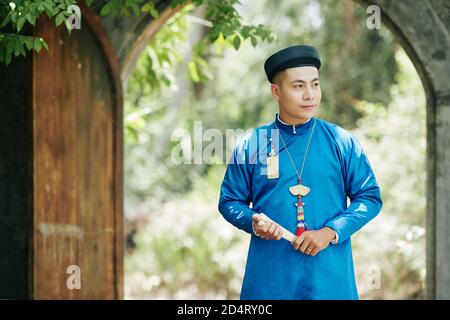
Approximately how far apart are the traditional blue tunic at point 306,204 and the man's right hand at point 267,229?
0.23 feet

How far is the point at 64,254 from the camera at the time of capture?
417cm

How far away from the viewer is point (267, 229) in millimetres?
2787

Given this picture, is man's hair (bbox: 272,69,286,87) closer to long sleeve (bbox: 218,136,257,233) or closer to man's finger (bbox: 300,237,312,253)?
long sleeve (bbox: 218,136,257,233)

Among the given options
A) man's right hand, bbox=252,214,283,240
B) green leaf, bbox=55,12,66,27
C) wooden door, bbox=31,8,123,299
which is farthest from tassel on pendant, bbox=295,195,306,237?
wooden door, bbox=31,8,123,299

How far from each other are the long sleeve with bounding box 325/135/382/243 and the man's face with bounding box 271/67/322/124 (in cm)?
24

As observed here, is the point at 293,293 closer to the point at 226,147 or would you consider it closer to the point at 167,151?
the point at 226,147

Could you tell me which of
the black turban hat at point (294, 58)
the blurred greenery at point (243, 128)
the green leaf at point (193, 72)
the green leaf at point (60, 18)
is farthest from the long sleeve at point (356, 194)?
the green leaf at point (193, 72)

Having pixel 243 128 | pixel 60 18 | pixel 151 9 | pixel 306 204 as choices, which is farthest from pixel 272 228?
pixel 243 128

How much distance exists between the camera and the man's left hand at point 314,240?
9.35 feet

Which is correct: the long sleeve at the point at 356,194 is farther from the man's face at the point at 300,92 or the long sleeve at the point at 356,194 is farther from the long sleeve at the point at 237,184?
the long sleeve at the point at 237,184

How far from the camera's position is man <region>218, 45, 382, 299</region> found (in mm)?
2943

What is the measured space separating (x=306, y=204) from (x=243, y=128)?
26.9 ft

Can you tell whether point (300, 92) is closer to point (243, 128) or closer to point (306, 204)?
point (306, 204)
